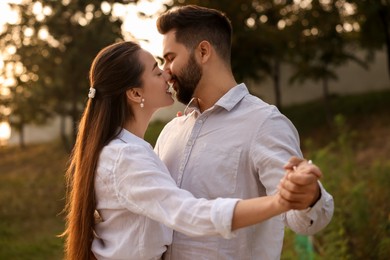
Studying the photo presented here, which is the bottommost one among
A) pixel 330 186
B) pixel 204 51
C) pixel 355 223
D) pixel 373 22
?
pixel 373 22

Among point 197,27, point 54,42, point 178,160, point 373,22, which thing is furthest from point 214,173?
point 373,22

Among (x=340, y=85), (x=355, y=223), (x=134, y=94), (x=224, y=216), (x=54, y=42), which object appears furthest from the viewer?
(x=340, y=85)

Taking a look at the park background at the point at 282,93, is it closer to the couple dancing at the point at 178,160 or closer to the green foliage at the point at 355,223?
the green foliage at the point at 355,223

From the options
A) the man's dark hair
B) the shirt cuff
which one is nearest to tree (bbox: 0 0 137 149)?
the man's dark hair

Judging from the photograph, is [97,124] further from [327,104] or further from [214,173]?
[327,104]

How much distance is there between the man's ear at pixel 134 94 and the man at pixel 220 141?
26cm

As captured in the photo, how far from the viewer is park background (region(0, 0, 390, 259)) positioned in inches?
268

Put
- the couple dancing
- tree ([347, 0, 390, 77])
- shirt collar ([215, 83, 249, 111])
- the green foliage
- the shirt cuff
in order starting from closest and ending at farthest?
the shirt cuff < the couple dancing < shirt collar ([215, 83, 249, 111]) < the green foliage < tree ([347, 0, 390, 77])

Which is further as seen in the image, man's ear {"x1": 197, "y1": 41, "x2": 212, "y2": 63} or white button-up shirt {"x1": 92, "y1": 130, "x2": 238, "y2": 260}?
man's ear {"x1": 197, "y1": 41, "x2": 212, "y2": 63}

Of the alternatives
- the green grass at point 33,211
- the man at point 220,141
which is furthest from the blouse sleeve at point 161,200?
the green grass at point 33,211

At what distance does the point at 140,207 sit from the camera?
2.52m

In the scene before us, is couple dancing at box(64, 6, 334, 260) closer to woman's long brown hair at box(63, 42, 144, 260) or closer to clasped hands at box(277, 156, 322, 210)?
woman's long brown hair at box(63, 42, 144, 260)

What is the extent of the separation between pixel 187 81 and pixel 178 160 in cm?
37

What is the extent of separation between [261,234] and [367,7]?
47.7 feet
